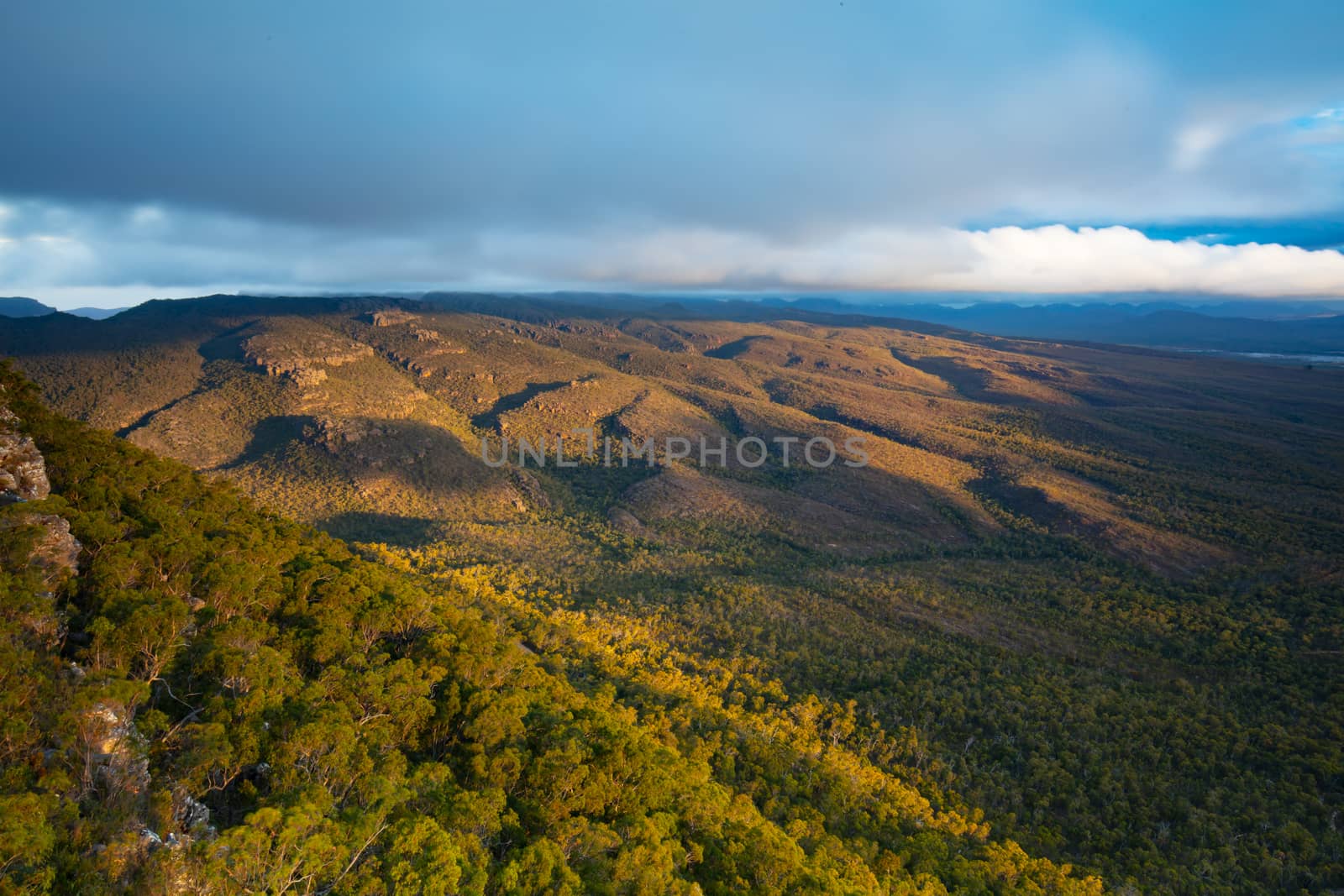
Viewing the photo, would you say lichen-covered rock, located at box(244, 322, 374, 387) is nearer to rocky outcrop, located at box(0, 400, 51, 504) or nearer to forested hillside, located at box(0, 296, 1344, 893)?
forested hillside, located at box(0, 296, 1344, 893)

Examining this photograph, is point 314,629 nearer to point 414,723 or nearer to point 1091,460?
point 414,723

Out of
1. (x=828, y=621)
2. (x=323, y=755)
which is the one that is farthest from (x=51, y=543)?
(x=828, y=621)

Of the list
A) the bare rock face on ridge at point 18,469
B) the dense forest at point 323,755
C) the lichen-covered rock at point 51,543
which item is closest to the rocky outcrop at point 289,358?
the dense forest at point 323,755

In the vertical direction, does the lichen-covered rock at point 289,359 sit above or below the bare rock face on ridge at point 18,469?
above

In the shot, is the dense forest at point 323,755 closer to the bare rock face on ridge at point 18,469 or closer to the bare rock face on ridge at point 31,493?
the bare rock face on ridge at point 31,493

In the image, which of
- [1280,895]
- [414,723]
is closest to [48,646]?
[414,723]

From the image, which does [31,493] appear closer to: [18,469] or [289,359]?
[18,469]
